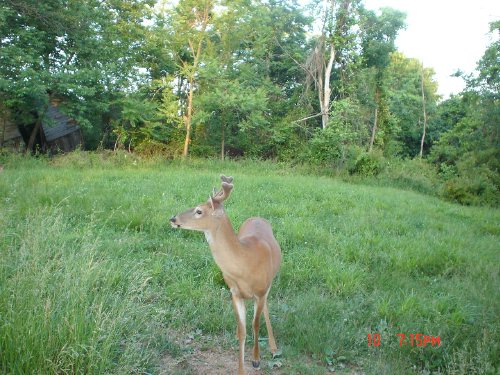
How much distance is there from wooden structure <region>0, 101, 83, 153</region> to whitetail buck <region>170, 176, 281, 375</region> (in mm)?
14402

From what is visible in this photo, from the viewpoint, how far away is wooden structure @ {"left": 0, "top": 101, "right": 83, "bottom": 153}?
1655cm

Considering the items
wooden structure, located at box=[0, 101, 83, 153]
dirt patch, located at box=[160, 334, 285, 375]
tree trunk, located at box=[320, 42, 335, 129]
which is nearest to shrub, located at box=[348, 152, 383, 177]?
tree trunk, located at box=[320, 42, 335, 129]

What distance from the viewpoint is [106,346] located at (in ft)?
9.32

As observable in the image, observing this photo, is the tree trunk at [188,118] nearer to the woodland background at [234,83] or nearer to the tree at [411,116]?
the woodland background at [234,83]

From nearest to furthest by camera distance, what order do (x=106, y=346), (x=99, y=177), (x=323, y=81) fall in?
1. (x=106, y=346)
2. (x=99, y=177)
3. (x=323, y=81)

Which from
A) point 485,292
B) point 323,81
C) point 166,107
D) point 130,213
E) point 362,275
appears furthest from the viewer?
point 323,81

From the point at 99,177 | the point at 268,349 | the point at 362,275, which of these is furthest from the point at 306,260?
the point at 99,177

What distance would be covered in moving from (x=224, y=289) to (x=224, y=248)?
190 centimetres

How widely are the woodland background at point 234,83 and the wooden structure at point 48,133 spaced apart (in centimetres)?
77

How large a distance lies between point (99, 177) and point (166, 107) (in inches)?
316

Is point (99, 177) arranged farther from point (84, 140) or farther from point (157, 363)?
point (84, 140)

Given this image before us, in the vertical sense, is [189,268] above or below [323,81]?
below

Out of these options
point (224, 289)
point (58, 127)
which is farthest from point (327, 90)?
point (224, 289)

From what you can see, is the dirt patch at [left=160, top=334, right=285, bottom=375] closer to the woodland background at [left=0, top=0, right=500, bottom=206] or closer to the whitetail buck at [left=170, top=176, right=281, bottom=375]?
the whitetail buck at [left=170, top=176, right=281, bottom=375]
